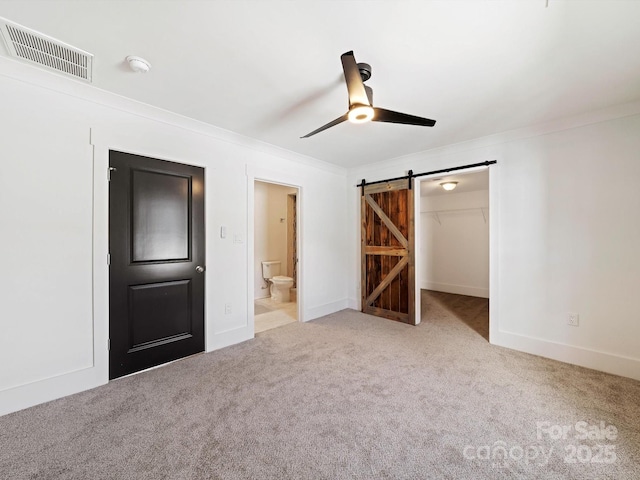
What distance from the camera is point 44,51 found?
67.7 inches

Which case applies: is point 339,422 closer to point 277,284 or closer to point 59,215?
point 59,215

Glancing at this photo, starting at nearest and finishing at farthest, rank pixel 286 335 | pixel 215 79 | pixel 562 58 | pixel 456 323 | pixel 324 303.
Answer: pixel 562 58
pixel 215 79
pixel 286 335
pixel 456 323
pixel 324 303

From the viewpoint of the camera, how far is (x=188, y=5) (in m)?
1.38

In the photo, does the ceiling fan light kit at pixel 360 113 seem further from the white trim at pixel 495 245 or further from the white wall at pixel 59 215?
the white trim at pixel 495 245

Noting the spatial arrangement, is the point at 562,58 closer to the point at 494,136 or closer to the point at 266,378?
the point at 494,136

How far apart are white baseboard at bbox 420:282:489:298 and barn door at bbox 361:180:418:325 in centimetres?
287

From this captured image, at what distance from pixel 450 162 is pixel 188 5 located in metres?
3.24

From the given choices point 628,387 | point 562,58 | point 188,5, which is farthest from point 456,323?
point 188,5

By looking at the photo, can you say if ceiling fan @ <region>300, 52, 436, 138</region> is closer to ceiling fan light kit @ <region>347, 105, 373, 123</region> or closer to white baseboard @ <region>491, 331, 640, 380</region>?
ceiling fan light kit @ <region>347, 105, 373, 123</region>

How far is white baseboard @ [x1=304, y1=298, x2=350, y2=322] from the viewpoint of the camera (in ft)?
13.2

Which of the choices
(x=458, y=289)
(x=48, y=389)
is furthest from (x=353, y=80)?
(x=458, y=289)

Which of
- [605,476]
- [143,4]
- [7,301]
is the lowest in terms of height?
[605,476]

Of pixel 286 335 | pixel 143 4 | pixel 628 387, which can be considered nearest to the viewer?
pixel 143 4

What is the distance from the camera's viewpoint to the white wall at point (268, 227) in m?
5.61
